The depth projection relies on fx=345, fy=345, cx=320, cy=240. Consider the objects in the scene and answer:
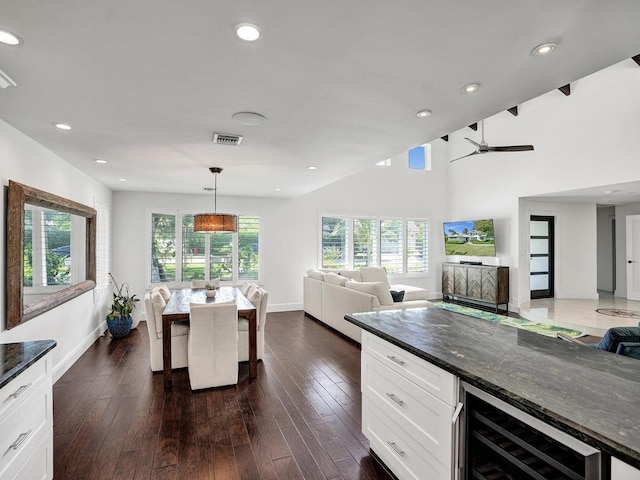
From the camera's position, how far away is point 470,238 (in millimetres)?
8148

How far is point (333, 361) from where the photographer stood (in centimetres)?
433

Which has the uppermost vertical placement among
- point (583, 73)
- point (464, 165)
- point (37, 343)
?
point (464, 165)

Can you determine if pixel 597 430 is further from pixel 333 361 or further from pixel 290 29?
pixel 333 361

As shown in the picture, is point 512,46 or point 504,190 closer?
point 512,46

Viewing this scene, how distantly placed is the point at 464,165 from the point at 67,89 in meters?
8.56

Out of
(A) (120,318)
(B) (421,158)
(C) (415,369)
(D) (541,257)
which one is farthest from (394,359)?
(B) (421,158)

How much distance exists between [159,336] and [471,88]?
381cm

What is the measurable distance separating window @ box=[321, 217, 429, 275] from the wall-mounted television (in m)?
0.59

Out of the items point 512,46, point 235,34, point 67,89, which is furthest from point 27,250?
point 512,46

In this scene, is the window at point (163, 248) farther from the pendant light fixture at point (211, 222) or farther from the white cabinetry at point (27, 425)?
the white cabinetry at point (27, 425)

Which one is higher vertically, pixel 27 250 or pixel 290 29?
pixel 290 29

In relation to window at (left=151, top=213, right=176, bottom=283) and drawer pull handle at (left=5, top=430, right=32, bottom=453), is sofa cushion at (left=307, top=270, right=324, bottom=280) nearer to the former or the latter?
window at (left=151, top=213, right=176, bottom=283)

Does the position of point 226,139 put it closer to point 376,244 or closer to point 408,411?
point 408,411

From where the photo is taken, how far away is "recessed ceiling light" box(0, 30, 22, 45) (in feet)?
4.93
